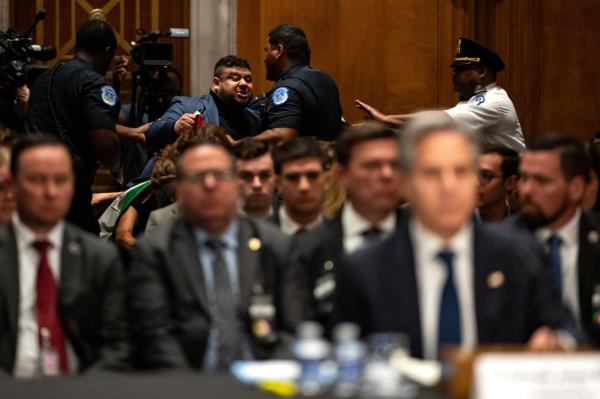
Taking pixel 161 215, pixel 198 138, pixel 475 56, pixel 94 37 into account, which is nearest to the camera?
pixel 161 215

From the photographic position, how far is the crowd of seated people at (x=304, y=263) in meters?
3.62

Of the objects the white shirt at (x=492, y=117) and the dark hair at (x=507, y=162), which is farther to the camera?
the white shirt at (x=492, y=117)

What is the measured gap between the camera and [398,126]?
766 cm

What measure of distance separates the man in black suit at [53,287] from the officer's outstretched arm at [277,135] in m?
2.92

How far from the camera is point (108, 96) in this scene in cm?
708

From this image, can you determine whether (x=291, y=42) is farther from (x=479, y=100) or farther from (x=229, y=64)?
(x=479, y=100)

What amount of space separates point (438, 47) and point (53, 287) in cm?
587

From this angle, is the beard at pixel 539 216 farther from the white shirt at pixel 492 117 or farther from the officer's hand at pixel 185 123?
the white shirt at pixel 492 117

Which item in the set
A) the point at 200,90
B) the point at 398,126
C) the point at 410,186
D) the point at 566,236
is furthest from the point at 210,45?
the point at 410,186

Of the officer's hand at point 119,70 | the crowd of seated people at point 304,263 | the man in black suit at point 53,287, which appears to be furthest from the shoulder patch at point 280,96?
the man in black suit at point 53,287

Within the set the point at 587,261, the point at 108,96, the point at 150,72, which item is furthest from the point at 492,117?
the point at 587,261

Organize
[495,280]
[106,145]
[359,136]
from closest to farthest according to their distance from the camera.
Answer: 1. [495,280]
2. [359,136]
3. [106,145]

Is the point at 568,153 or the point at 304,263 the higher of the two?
the point at 568,153

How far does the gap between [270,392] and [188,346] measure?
1.11m
